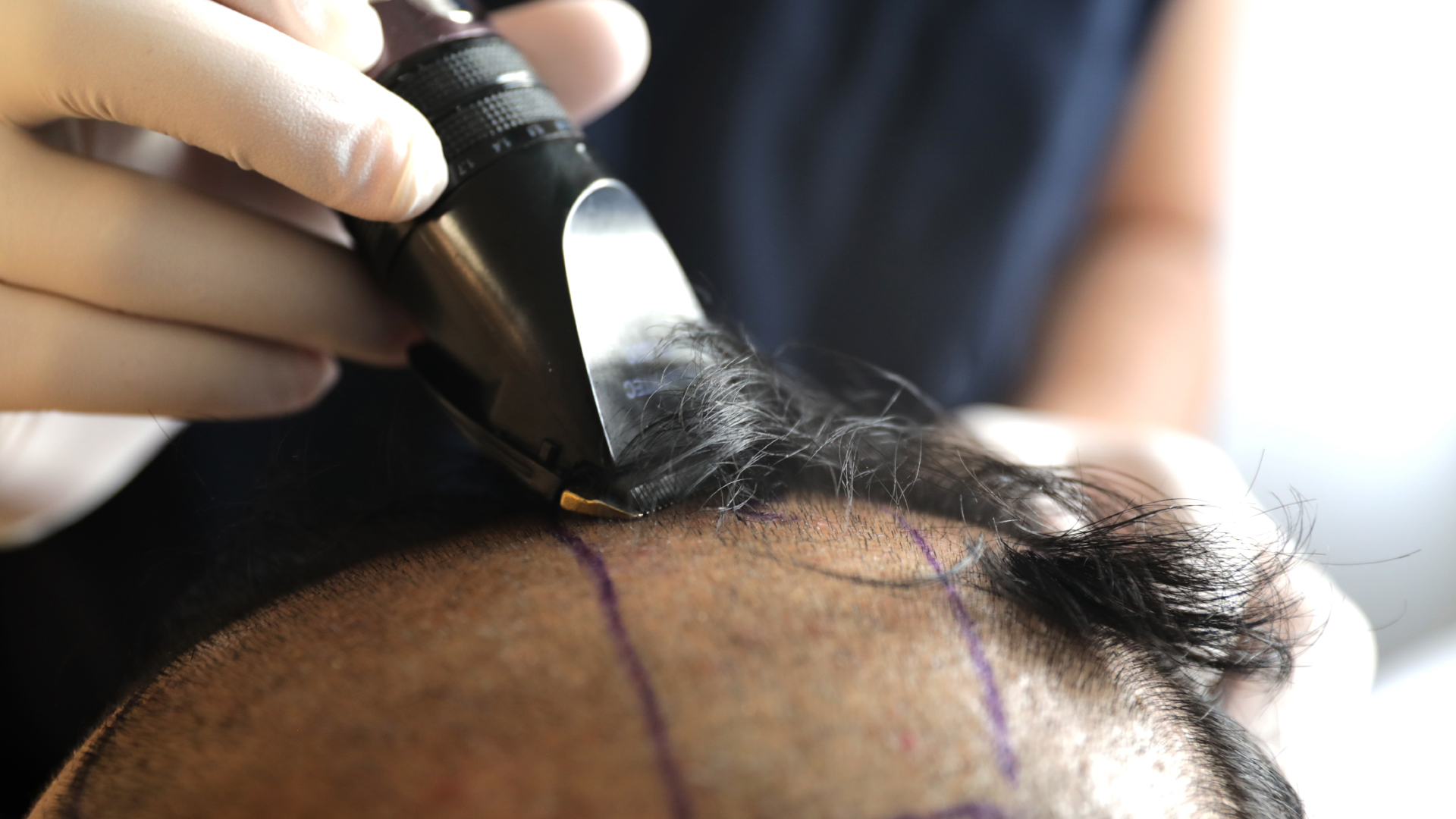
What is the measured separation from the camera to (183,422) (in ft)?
2.76

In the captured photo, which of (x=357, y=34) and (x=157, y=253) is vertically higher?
(x=357, y=34)

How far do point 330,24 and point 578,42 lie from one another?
0.26m

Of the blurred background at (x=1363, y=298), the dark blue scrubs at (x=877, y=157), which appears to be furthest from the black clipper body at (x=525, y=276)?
the blurred background at (x=1363, y=298)

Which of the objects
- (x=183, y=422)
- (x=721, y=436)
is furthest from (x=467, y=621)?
(x=183, y=422)

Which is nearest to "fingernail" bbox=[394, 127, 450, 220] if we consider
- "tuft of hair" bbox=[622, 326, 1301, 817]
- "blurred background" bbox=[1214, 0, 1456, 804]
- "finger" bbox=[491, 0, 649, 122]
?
"tuft of hair" bbox=[622, 326, 1301, 817]

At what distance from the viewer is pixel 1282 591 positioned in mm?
613

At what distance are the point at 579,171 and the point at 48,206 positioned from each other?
1.27 feet

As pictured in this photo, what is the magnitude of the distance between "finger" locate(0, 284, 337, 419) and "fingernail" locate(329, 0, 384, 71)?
0.84 feet

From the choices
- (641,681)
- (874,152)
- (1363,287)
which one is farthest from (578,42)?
(1363,287)

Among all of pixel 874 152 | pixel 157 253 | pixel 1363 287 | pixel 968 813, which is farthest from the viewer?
pixel 1363 287

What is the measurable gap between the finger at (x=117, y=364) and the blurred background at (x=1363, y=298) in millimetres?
1433

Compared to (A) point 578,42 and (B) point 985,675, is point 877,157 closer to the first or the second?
(A) point 578,42

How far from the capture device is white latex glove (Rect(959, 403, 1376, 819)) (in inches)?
27.2

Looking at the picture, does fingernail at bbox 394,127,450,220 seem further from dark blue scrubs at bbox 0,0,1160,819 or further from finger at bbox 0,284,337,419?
dark blue scrubs at bbox 0,0,1160,819
